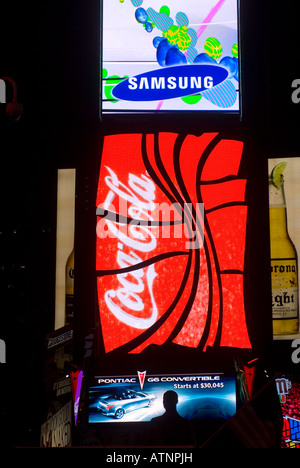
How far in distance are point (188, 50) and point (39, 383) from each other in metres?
3.90

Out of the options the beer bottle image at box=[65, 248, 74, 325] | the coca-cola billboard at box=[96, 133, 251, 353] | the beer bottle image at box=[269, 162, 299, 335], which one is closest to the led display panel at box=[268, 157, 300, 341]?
the beer bottle image at box=[269, 162, 299, 335]

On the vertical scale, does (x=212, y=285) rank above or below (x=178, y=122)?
below

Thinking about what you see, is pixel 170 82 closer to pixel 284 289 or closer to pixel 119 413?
pixel 284 289

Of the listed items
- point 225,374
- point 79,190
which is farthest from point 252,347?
point 79,190

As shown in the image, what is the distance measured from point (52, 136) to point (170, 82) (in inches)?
60.1

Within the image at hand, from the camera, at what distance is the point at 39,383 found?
4.91 metres

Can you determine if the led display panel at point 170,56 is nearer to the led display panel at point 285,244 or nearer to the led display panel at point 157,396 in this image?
the led display panel at point 285,244

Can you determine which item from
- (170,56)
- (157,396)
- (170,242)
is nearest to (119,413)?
(157,396)

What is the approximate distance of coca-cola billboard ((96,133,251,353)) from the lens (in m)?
4.34

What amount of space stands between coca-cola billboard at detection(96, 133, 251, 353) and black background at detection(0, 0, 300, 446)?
173mm

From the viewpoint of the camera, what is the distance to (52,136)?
5.09m

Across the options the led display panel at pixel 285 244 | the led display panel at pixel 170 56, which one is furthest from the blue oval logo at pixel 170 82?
the led display panel at pixel 285 244

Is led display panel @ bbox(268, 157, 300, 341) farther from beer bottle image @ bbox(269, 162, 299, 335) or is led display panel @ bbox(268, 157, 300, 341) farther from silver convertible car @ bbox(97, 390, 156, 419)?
silver convertible car @ bbox(97, 390, 156, 419)
